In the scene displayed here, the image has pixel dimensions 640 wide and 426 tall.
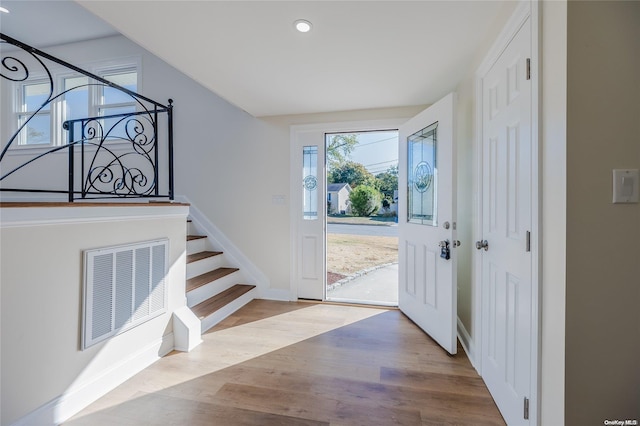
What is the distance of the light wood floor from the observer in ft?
5.02

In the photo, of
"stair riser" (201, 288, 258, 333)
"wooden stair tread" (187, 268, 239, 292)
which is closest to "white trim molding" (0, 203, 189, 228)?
"wooden stair tread" (187, 268, 239, 292)

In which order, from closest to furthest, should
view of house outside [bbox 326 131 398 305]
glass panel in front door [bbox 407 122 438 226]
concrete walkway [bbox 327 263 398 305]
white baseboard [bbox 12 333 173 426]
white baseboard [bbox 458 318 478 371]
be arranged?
white baseboard [bbox 12 333 173 426] < white baseboard [bbox 458 318 478 371] < glass panel in front door [bbox 407 122 438 226] < concrete walkway [bbox 327 263 398 305] < view of house outside [bbox 326 131 398 305]

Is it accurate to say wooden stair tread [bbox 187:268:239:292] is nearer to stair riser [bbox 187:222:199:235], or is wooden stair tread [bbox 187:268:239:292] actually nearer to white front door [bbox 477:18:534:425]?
stair riser [bbox 187:222:199:235]

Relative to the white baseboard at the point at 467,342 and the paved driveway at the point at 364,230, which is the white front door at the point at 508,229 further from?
the paved driveway at the point at 364,230

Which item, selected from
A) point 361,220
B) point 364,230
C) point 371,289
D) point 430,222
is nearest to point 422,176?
point 430,222

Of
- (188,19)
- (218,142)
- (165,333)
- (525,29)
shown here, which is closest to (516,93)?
(525,29)

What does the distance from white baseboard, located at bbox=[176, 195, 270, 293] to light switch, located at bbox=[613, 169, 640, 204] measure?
10.4 feet

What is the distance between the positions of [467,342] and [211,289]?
2.51 meters

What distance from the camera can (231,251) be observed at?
3.55m

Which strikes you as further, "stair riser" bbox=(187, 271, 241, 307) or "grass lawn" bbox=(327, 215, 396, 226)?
"grass lawn" bbox=(327, 215, 396, 226)

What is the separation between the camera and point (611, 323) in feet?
3.12

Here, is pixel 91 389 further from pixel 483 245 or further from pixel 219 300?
pixel 483 245

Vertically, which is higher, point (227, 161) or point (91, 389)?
point (227, 161)

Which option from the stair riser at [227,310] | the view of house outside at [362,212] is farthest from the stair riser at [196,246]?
the view of house outside at [362,212]
